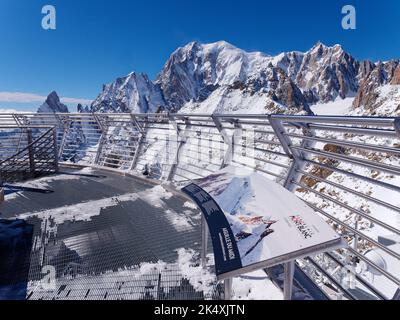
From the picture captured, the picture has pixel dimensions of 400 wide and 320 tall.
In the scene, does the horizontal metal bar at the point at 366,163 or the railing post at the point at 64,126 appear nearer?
the horizontal metal bar at the point at 366,163

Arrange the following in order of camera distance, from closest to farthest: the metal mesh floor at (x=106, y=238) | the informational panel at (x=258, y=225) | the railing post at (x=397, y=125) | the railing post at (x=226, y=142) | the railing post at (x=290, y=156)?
the informational panel at (x=258, y=225)
the railing post at (x=397, y=125)
the metal mesh floor at (x=106, y=238)
the railing post at (x=290, y=156)
the railing post at (x=226, y=142)

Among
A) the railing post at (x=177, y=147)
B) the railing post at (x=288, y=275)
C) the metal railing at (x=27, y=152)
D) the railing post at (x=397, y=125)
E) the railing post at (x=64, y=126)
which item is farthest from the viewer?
the railing post at (x=64, y=126)

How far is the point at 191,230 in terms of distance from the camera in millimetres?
3449

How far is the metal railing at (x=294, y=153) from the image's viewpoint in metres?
1.92

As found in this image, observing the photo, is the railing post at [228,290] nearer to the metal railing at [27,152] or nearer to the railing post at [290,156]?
the railing post at [290,156]

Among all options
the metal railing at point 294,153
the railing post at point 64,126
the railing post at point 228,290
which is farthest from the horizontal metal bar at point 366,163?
the railing post at point 64,126

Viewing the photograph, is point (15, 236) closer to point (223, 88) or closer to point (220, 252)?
point (220, 252)

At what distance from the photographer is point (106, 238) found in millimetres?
3258

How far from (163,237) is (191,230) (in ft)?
1.13

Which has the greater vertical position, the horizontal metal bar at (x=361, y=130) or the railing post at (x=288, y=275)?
the horizontal metal bar at (x=361, y=130)

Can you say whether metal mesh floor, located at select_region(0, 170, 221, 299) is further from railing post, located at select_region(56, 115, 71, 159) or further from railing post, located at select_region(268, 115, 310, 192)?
railing post, located at select_region(56, 115, 71, 159)

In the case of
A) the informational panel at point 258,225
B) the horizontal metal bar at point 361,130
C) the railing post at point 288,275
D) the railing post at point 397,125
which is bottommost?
the railing post at point 288,275

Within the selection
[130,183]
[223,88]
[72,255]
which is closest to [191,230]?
[72,255]

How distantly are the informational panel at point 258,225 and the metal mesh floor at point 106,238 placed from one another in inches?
33.5
